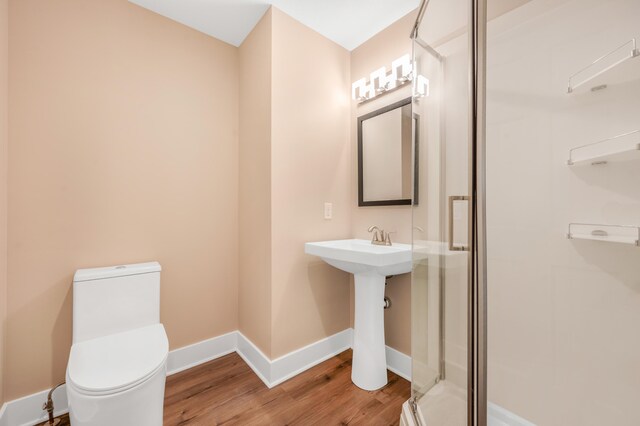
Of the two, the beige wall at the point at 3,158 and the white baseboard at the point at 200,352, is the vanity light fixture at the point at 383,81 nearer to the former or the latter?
the beige wall at the point at 3,158

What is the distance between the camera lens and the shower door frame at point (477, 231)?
714 millimetres

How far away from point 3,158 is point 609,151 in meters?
2.65

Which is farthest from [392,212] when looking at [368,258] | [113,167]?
[113,167]

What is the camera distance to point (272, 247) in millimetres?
1709

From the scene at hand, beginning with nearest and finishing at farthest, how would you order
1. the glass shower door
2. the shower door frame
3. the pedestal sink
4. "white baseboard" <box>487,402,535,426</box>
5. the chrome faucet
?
the shower door frame, the glass shower door, "white baseboard" <box>487,402,535,426</box>, the pedestal sink, the chrome faucet

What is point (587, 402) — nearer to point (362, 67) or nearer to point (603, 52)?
point (603, 52)

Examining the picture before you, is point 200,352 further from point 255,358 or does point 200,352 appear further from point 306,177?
point 306,177

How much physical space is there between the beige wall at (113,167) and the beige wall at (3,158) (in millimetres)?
31

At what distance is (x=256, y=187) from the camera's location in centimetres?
187

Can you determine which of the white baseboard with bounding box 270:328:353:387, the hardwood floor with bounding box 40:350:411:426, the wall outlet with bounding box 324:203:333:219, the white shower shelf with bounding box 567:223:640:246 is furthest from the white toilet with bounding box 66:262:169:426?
the white shower shelf with bounding box 567:223:640:246

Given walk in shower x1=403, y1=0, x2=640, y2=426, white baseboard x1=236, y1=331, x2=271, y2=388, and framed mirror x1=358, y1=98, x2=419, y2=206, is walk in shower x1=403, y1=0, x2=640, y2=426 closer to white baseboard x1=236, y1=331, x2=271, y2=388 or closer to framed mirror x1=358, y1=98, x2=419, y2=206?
framed mirror x1=358, y1=98, x2=419, y2=206

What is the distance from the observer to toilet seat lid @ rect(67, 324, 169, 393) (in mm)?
1004

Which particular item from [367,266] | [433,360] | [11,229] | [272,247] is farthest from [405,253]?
[11,229]

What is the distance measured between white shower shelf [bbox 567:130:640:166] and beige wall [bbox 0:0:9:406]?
2.60m
